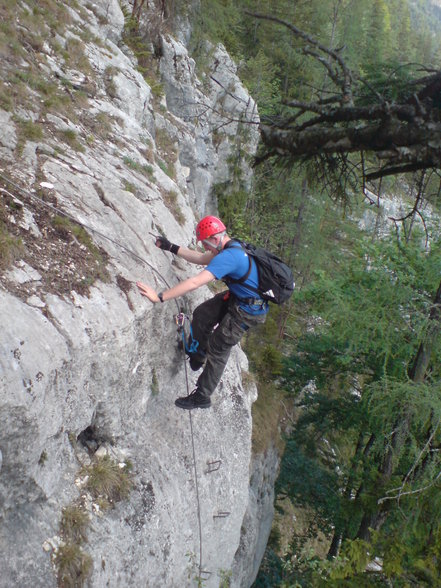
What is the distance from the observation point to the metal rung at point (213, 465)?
6.99 m

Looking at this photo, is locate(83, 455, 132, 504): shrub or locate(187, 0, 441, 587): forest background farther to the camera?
locate(187, 0, 441, 587): forest background

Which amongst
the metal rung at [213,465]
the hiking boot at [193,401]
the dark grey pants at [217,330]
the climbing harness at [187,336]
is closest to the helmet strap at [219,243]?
the dark grey pants at [217,330]

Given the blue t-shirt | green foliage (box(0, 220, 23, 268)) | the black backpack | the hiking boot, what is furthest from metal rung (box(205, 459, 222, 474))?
green foliage (box(0, 220, 23, 268))

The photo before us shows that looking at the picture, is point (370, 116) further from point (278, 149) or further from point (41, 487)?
point (41, 487)

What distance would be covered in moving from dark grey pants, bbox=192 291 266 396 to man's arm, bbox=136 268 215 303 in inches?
41.2

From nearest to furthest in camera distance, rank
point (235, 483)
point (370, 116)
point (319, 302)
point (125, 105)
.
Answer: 1. point (370, 116)
2. point (235, 483)
3. point (125, 105)
4. point (319, 302)

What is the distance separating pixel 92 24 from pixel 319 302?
9262 millimetres

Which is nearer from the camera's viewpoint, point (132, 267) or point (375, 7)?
point (132, 267)

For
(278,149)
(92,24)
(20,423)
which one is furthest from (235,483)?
(92,24)

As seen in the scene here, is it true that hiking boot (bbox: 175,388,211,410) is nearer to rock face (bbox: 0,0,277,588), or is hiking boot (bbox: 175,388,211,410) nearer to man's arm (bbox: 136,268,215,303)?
rock face (bbox: 0,0,277,588)

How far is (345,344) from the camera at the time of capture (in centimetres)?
1356

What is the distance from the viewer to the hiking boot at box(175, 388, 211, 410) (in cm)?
630

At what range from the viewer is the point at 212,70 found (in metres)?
19.0

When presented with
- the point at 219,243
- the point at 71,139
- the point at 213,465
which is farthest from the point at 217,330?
the point at 71,139
